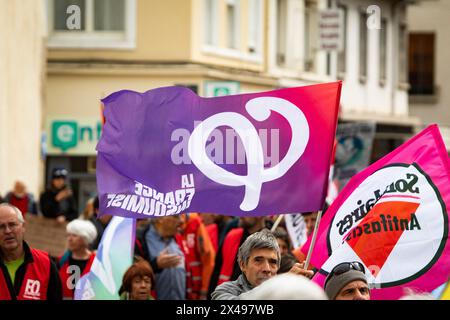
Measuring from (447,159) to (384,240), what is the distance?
0.68 m

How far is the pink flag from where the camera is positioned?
9297 millimetres

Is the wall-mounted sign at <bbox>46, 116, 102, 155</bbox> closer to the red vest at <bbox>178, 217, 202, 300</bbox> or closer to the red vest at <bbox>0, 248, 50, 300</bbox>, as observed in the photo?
the red vest at <bbox>178, 217, 202, 300</bbox>

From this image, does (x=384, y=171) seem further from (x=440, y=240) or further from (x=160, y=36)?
(x=160, y=36)

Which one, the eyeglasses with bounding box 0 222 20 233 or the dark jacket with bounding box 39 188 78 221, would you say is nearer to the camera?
the eyeglasses with bounding box 0 222 20 233

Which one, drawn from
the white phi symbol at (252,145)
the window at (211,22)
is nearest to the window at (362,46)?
the window at (211,22)

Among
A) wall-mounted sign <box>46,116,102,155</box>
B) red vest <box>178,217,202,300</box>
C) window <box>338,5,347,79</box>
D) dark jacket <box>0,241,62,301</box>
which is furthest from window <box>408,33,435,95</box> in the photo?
dark jacket <box>0,241,62,301</box>

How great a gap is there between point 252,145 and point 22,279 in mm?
1727

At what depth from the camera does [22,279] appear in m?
10.5

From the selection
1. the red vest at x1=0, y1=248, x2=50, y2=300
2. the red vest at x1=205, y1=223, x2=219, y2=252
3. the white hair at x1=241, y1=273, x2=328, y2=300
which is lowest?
the red vest at x1=205, y1=223, x2=219, y2=252

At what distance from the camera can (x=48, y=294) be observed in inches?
416

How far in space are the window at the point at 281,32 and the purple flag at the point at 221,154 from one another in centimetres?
2659

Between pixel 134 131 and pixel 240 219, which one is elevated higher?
pixel 134 131

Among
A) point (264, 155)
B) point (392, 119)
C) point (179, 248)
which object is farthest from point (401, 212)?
point (392, 119)

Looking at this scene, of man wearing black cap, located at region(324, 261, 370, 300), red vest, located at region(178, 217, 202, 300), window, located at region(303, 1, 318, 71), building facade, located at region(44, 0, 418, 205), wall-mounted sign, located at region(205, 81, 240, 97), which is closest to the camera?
man wearing black cap, located at region(324, 261, 370, 300)
